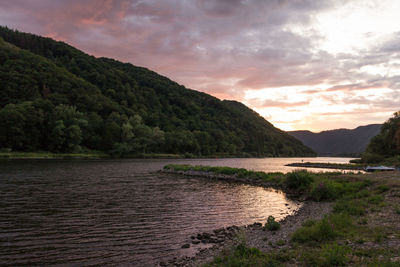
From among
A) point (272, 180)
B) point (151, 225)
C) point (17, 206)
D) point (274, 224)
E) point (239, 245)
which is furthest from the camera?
point (272, 180)

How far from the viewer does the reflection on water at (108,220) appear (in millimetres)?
13453

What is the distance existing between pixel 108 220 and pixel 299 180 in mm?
28805

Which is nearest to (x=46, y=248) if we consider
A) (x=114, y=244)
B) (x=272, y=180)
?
(x=114, y=244)

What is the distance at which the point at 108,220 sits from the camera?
65.8ft

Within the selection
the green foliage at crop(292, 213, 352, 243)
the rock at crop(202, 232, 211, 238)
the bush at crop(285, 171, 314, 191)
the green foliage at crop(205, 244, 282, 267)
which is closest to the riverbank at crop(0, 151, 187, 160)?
the bush at crop(285, 171, 314, 191)

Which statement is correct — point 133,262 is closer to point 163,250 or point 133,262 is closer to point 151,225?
point 163,250

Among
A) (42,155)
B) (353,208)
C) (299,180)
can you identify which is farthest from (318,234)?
(42,155)

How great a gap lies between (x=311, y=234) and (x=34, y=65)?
20254 cm

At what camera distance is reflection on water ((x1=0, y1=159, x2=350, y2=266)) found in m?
13.5

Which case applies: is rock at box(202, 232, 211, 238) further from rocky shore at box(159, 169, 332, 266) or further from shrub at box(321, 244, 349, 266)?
shrub at box(321, 244, 349, 266)

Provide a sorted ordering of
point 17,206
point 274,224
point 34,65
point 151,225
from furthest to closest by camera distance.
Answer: point 34,65, point 17,206, point 151,225, point 274,224

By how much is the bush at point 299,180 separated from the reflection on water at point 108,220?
4679 mm

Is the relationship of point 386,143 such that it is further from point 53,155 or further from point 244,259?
point 53,155

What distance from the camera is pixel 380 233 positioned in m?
12.8
